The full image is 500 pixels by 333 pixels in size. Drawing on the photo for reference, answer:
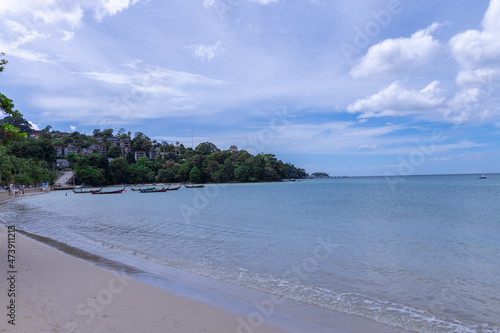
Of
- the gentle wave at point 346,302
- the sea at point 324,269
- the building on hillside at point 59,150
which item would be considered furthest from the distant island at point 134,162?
the gentle wave at point 346,302

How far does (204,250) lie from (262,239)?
3152 millimetres

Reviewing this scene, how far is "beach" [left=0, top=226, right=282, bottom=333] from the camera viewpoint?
4.88m

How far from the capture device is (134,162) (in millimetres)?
137875

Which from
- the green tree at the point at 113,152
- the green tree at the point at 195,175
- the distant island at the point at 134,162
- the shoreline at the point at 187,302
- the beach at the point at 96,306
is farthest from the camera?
the green tree at the point at 113,152

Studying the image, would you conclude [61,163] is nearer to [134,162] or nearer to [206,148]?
[134,162]

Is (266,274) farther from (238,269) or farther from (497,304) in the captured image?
(497,304)

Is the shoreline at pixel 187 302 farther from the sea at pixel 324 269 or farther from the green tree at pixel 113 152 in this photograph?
the green tree at pixel 113 152

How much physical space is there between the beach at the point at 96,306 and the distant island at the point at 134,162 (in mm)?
89662

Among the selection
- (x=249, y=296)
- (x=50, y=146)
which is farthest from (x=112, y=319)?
(x=50, y=146)

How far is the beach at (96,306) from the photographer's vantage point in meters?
4.88

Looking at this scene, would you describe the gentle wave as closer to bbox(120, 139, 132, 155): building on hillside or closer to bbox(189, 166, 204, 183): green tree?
bbox(189, 166, 204, 183): green tree

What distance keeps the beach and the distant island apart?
89.7m

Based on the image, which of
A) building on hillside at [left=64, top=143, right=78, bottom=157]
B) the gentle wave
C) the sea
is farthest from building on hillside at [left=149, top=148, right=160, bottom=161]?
the gentle wave

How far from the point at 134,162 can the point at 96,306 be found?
140 m
